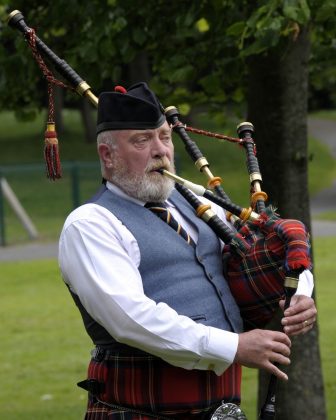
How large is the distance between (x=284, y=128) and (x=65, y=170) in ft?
51.3

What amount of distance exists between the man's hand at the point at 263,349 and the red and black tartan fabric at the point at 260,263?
24cm

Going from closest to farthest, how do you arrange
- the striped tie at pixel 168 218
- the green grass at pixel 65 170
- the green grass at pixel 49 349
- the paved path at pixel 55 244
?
the striped tie at pixel 168 218
the green grass at pixel 49 349
the paved path at pixel 55 244
the green grass at pixel 65 170

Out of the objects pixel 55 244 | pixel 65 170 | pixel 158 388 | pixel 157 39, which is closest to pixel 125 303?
pixel 158 388

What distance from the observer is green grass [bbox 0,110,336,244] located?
20.3 m

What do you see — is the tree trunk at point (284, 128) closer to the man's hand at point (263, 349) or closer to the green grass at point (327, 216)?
the man's hand at point (263, 349)

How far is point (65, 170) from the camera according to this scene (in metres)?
21.4

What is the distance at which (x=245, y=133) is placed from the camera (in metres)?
4.07

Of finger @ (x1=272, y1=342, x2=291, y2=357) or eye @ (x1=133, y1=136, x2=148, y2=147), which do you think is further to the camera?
eye @ (x1=133, y1=136, x2=148, y2=147)

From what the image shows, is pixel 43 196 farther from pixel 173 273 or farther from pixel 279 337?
pixel 279 337

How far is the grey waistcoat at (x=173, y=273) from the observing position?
3549mm

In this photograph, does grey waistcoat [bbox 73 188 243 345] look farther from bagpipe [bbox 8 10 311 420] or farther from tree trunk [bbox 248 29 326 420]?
tree trunk [bbox 248 29 326 420]

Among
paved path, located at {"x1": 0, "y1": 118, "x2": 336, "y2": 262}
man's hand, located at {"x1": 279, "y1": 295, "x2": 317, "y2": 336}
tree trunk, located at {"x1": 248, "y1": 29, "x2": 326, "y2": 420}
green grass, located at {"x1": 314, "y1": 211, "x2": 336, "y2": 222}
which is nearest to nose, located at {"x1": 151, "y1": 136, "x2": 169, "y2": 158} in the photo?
man's hand, located at {"x1": 279, "y1": 295, "x2": 317, "y2": 336}

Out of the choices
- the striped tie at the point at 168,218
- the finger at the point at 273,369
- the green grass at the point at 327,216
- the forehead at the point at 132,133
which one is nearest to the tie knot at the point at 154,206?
the striped tie at the point at 168,218

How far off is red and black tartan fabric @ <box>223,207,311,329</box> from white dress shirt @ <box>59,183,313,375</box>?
1.12 ft
